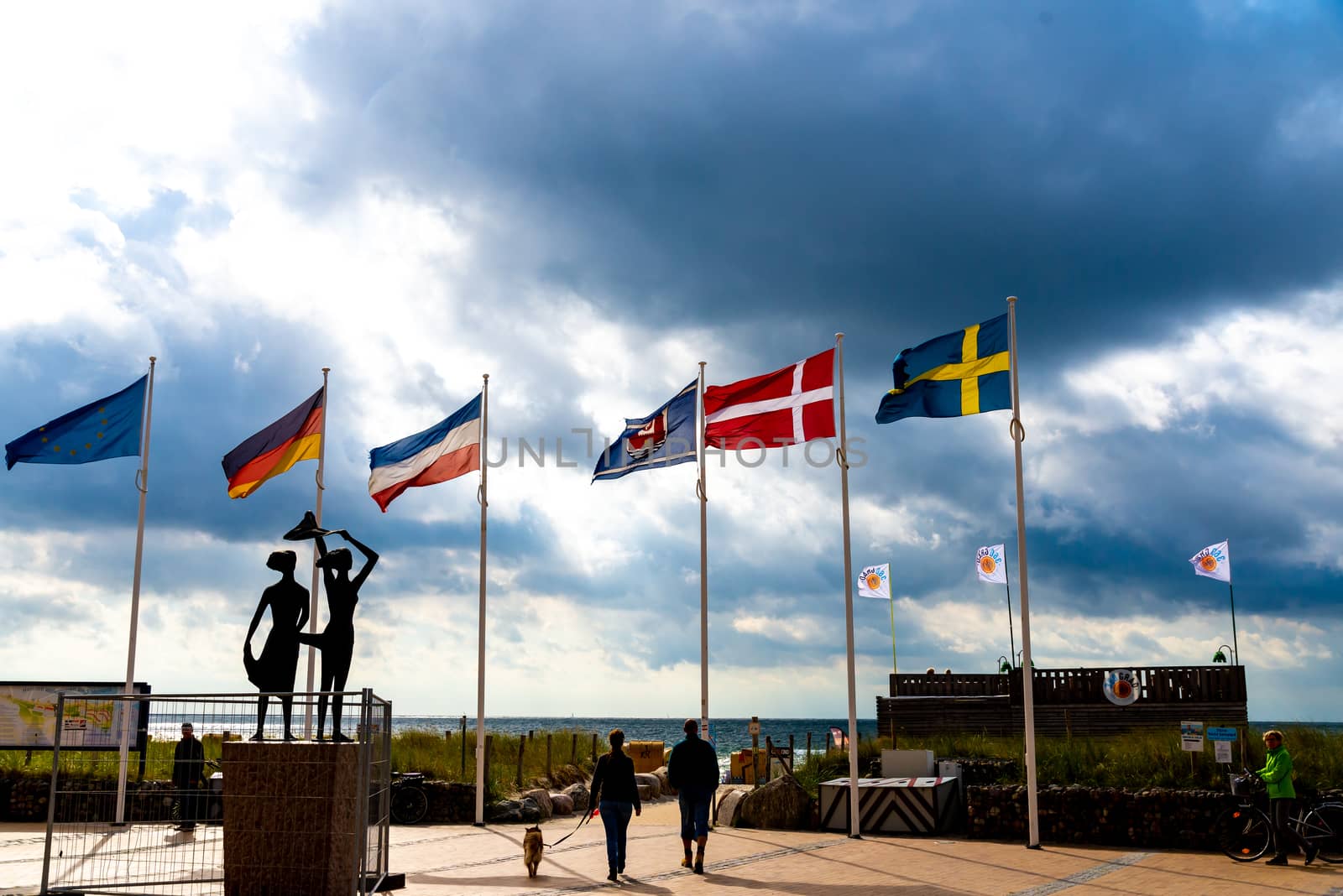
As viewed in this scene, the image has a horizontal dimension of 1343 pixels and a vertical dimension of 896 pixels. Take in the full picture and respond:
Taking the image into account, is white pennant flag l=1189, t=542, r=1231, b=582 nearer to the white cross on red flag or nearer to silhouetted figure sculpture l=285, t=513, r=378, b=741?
the white cross on red flag

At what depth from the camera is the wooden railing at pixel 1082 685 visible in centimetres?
2759

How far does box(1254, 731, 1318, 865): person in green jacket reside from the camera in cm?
1496

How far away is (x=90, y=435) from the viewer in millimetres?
20359

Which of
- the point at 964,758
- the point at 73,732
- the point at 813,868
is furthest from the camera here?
the point at 964,758

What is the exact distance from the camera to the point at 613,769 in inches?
532

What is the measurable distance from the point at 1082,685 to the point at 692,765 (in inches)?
694

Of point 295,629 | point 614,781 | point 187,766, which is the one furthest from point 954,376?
point 187,766

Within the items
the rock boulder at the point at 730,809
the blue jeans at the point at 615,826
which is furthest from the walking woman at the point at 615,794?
the rock boulder at the point at 730,809

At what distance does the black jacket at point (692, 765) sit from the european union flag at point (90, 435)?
12343mm

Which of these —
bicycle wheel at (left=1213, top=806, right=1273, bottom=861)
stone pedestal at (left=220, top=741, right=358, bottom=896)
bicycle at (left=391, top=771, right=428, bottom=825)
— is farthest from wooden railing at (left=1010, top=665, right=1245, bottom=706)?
stone pedestal at (left=220, top=741, right=358, bottom=896)

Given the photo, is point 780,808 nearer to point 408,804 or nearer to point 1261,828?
point 408,804

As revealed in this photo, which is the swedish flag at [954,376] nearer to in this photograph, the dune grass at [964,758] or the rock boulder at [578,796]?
the dune grass at [964,758]

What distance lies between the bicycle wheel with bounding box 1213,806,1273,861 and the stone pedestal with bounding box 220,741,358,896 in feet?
39.8

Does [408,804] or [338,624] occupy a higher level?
[338,624]
